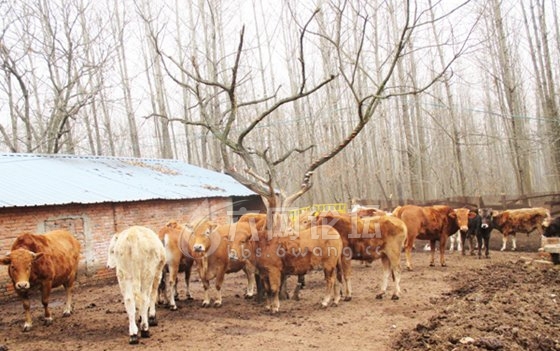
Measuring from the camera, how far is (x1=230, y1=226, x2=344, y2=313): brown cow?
824cm

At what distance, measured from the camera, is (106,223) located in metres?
13.1

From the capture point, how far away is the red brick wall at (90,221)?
10.7 meters

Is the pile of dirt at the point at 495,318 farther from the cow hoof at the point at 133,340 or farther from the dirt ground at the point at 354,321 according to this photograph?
the cow hoof at the point at 133,340

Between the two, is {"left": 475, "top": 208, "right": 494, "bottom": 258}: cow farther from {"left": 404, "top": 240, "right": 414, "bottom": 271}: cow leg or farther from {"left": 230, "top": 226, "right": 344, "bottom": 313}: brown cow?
{"left": 230, "top": 226, "right": 344, "bottom": 313}: brown cow

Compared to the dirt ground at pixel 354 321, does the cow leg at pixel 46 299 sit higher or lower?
higher

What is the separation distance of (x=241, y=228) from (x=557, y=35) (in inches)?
845

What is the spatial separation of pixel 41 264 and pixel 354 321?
5338mm

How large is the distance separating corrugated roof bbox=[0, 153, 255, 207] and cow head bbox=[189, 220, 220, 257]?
15.7 feet

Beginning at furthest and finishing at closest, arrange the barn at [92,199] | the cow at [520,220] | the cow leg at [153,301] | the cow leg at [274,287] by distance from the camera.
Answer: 1. the cow at [520,220]
2. the barn at [92,199]
3. the cow leg at [274,287]
4. the cow leg at [153,301]

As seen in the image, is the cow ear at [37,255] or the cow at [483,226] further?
the cow at [483,226]

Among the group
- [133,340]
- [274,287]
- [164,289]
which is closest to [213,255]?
[164,289]

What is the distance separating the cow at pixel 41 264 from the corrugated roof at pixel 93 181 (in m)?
2.68

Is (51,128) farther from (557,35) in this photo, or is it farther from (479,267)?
(557,35)

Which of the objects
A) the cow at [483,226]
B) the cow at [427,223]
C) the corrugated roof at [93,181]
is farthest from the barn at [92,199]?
the cow at [483,226]
